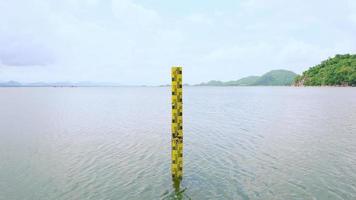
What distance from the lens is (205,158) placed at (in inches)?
658

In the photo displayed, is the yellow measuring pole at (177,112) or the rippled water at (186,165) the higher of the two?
the yellow measuring pole at (177,112)

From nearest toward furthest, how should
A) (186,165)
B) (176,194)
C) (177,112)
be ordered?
(176,194) < (177,112) < (186,165)

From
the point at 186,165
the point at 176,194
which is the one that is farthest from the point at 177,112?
the point at 186,165

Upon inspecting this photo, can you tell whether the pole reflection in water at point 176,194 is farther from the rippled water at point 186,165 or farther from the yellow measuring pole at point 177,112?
the yellow measuring pole at point 177,112

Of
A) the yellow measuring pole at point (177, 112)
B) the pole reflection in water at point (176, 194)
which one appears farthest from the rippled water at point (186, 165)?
the yellow measuring pole at point (177, 112)

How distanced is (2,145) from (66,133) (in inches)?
243

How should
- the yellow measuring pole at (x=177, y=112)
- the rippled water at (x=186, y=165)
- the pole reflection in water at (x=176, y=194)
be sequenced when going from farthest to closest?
the yellow measuring pole at (x=177, y=112), the rippled water at (x=186, y=165), the pole reflection in water at (x=176, y=194)

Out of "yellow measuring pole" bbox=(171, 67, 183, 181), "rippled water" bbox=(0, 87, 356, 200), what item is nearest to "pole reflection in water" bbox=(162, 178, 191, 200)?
"rippled water" bbox=(0, 87, 356, 200)

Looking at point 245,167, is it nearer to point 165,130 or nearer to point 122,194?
point 122,194

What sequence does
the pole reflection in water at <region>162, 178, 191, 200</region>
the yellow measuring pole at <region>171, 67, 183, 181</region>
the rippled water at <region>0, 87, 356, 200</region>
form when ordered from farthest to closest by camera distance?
the yellow measuring pole at <region>171, 67, 183, 181</region> → the rippled water at <region>0, 87, 356, 200</region> → the pole reflection in water at <region>162, 178, 191, 200</region>

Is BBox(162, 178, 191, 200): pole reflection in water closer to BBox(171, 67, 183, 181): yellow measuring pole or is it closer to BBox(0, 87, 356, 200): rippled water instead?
BBox(0, 87, 356, 200): rippled water

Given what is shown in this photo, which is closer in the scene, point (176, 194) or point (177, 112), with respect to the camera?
point (176, 194)

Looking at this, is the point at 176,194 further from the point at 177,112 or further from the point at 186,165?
the point at 186,165

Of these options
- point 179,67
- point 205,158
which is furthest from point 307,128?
point 179,67
